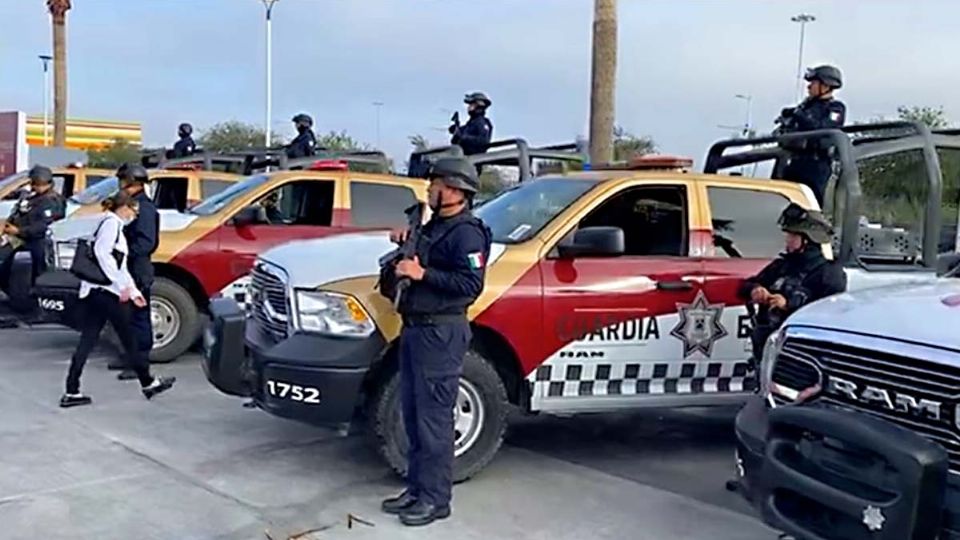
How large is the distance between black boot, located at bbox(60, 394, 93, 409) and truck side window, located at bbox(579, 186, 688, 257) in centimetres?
401

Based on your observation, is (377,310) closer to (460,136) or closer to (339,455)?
(339,455)

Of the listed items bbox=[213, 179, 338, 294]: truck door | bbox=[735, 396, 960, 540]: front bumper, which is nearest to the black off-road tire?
bbox=[735, 396, 960, 540]: front bumper

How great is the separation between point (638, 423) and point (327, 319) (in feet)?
9.76

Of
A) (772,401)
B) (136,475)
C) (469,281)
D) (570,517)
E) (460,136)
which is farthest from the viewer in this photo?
(460,136)

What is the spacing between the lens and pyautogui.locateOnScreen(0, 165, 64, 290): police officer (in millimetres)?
9641

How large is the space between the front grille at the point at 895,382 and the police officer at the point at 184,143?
1277 cm

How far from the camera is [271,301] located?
5.86 meters

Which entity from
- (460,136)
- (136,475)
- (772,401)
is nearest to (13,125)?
(460,136)

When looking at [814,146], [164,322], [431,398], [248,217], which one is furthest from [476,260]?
[164,322]

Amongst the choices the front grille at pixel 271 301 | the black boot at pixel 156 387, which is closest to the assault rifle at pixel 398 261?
the front grille at pixel 271 301

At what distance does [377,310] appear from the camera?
17.5 ft

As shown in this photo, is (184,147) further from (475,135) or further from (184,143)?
(475,135)

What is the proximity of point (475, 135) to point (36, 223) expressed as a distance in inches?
176

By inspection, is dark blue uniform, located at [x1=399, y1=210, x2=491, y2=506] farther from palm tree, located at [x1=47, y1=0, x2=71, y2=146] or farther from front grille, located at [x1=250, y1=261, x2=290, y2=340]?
palm tree, located at [x1=47, y1=0, x2=71, y2=146]
